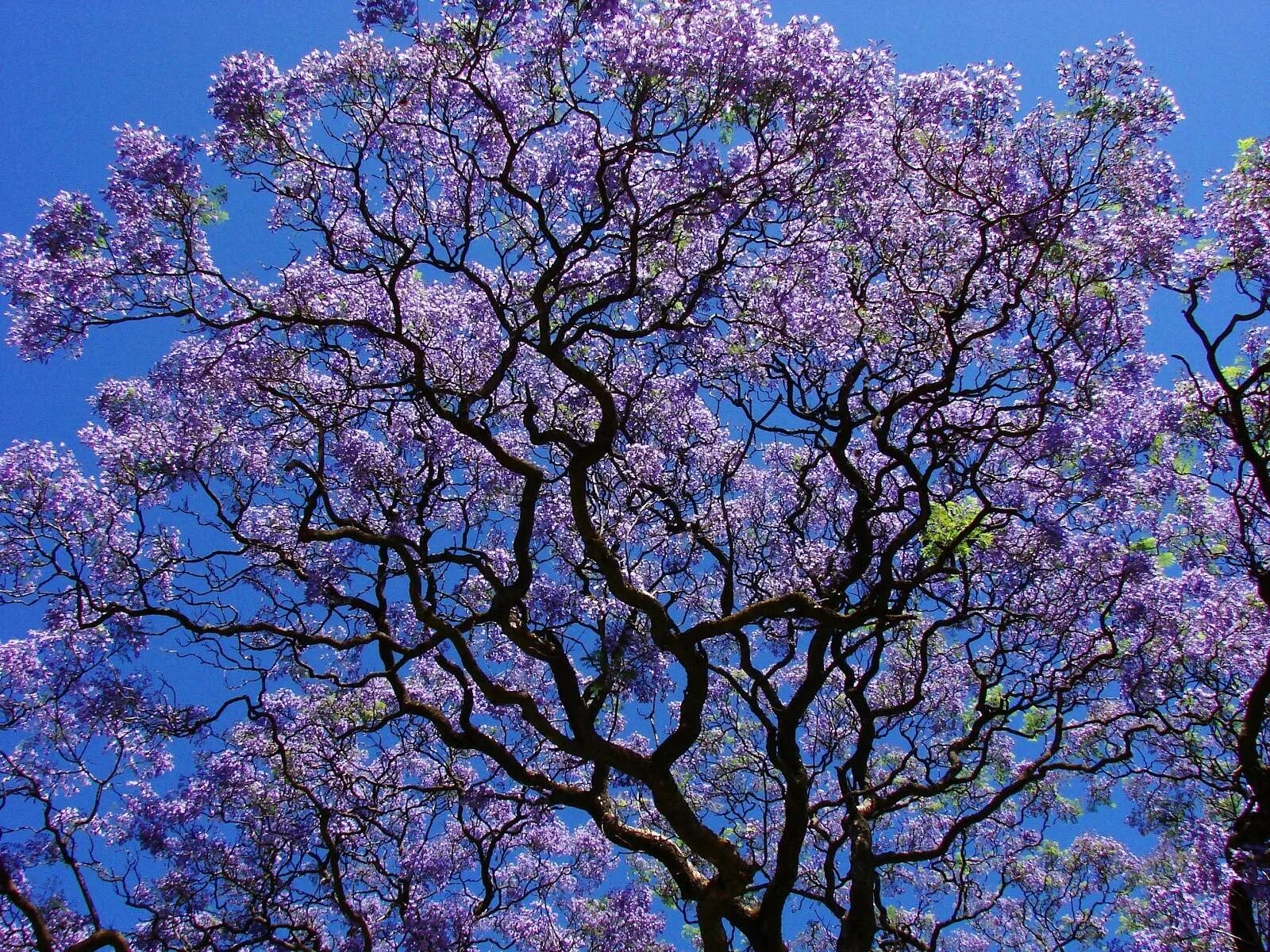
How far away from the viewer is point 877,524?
11242 millimetres

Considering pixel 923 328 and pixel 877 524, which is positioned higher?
pixel 923 328

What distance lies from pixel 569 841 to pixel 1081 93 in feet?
34.4

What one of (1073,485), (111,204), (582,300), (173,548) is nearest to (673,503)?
(582,300)

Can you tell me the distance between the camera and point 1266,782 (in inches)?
316

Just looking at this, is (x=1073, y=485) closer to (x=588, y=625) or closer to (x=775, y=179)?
(x=775, y=179)

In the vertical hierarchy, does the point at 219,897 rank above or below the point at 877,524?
below

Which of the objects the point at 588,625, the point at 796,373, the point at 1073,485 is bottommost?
the point at 588,625

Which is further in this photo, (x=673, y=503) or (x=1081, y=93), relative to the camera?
(x=673, y=503)

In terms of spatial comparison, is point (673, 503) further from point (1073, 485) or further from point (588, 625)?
point (1073, 485)

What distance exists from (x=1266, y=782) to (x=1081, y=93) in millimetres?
6385

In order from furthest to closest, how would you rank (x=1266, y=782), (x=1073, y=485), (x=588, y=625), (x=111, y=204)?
(x=1073, y=485)
(x=588, y=625)
(x=111, y=204)
(x=1266, y=782)

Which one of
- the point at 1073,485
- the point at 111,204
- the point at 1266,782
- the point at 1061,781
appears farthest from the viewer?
the point at 1061,781

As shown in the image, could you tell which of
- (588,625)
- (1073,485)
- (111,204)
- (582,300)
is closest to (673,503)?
(588,625)

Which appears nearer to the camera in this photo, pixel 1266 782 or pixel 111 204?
pixel 1266 782
